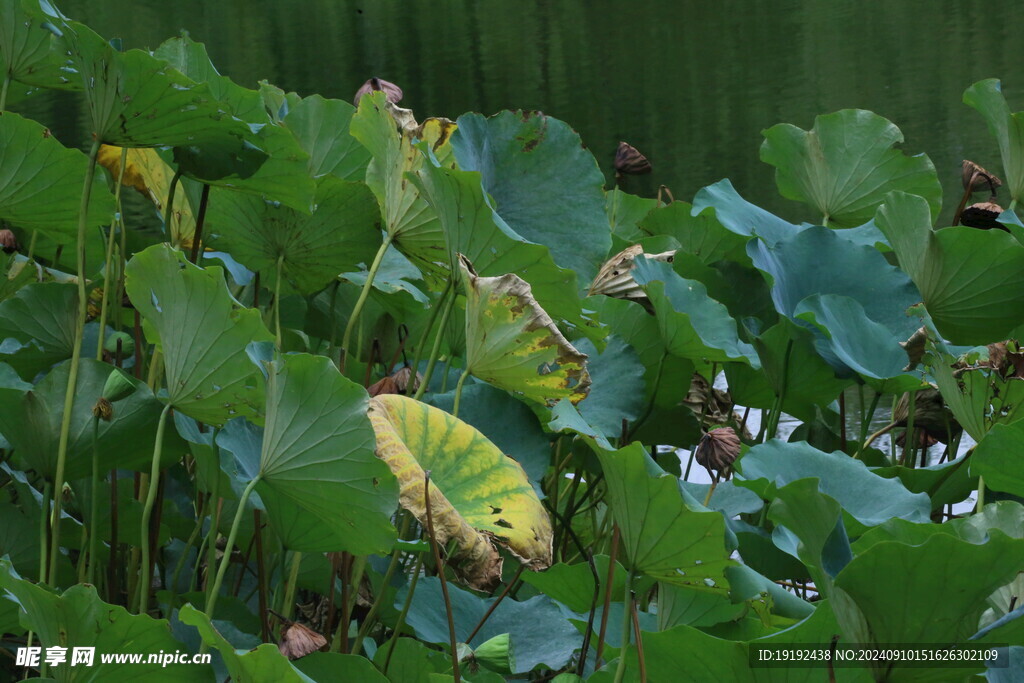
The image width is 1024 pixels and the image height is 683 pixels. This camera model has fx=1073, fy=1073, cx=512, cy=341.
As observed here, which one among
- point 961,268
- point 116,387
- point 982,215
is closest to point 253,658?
point 116,387

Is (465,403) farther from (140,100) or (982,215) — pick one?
(982,215)

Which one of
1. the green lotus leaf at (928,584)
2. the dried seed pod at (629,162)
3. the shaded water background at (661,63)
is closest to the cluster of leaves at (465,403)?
the green lotus leaf at (928,584)

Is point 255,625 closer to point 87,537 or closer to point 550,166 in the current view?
point 87,537

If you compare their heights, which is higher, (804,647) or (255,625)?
(804,647)

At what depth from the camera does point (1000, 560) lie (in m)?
0.36

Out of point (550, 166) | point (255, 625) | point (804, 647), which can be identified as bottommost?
point (255, 625)

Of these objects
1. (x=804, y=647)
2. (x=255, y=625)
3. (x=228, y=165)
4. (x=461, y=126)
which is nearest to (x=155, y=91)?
(x=228, y=165)

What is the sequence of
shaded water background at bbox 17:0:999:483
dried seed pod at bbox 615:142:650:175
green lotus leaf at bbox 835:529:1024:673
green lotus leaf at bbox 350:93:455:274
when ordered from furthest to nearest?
shaded water background at bbox 17:0:999:483 < dried seed pod at bbox 615:142:650:175 < green lotus leaf at bbox 350:93:455:274 < green lotus leaf at bbox 835:529:1024:673

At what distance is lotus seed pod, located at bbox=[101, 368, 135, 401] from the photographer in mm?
524

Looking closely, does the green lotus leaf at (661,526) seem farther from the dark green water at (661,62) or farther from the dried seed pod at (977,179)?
the dark green water at (661,62)

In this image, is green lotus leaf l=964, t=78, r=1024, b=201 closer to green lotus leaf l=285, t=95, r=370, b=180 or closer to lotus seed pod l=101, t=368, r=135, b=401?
green lotus leaf l=285, t=95, r=370, b=180

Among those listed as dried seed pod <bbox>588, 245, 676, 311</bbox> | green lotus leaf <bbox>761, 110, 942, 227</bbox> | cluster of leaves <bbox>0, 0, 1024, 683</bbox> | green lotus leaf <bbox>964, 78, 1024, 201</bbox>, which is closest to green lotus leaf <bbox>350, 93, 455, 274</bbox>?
cluster of leaves <bbox>0, 0, 1024, 683</bbox>

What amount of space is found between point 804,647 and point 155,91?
1.38ft

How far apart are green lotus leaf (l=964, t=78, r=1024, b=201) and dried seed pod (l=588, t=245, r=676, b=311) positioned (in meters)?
0.33
